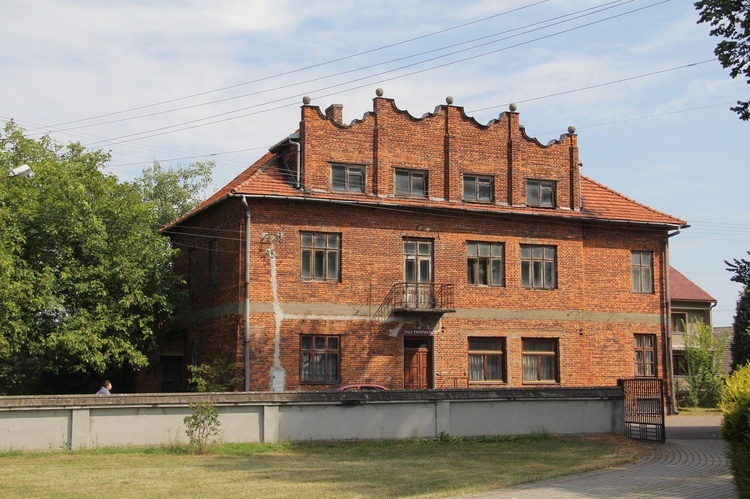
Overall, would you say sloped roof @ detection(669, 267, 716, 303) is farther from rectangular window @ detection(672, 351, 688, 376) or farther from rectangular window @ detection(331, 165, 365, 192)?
rectangular window @ detection(331, 165, 365, 192)

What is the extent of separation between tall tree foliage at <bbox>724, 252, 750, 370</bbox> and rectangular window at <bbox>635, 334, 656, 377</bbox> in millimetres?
11369

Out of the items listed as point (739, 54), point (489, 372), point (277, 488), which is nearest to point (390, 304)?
point (489, 372)

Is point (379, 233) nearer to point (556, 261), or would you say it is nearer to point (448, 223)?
point (448, 223)

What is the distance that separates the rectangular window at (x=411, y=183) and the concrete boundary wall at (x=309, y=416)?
444 inches

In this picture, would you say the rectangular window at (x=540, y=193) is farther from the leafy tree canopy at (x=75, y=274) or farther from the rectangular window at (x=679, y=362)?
the rectangular window at (x=679, y=362)

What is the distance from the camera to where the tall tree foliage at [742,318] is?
69.9 feet

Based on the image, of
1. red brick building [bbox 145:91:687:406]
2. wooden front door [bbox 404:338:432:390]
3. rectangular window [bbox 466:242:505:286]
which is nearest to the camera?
red brick building [bbox 145:91:687:406]

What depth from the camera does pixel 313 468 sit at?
58.3ft

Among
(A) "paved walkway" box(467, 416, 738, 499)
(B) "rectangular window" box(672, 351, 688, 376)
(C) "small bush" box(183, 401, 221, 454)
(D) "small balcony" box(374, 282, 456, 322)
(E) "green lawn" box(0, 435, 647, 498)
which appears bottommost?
(A) "paved walkway" box(467, 416, 738, 499)

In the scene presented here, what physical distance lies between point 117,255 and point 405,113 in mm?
11493

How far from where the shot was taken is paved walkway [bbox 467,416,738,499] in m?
14.8

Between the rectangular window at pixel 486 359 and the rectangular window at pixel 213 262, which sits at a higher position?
the rectangular window at pixel 213 262

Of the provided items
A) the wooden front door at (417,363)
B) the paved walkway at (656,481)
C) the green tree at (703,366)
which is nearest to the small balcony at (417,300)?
the wooden front door at (417,363)

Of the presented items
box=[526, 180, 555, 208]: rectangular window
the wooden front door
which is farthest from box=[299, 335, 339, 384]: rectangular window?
box=[526, 180, 555, 208]: rectangular window
